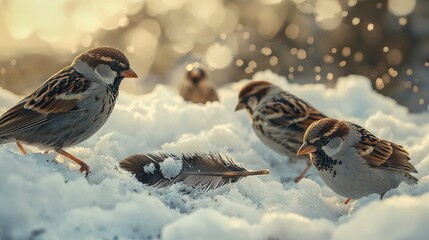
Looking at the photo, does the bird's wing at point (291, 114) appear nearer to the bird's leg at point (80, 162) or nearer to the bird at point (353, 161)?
the bird at point (353, 161)

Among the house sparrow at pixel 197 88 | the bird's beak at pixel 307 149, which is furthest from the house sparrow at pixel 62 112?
the house sparrow at pixel 197 88

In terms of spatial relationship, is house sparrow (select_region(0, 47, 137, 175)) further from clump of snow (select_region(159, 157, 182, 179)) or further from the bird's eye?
the bird's eye

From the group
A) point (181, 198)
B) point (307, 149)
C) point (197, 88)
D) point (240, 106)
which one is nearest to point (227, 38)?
point (197, 88)

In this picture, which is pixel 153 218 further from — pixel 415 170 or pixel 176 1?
pixel 176 1

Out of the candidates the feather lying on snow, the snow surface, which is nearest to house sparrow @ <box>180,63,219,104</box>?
the snow surface

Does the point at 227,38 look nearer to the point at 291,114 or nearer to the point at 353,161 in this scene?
the point at 291,114
